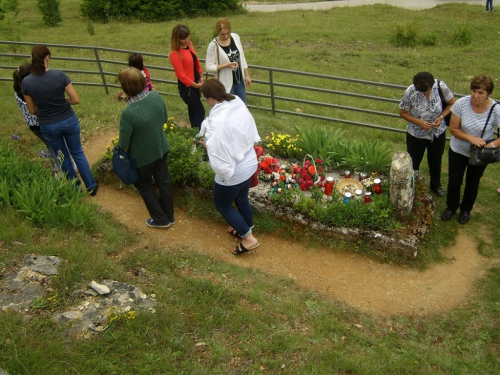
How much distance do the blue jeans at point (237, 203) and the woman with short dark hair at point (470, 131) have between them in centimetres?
244

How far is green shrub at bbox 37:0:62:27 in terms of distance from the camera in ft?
59.8

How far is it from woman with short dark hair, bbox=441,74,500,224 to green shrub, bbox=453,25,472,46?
10748 millimetres

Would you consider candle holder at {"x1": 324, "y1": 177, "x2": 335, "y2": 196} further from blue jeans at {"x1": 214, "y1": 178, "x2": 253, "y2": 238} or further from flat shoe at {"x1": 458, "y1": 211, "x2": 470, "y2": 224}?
flat shoe at {"x1": 458, "y1": 211, "x2": 470, "y2": 224}

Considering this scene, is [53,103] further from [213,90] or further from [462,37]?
[462,37]

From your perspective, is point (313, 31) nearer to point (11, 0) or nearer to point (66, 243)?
point (11, 0)

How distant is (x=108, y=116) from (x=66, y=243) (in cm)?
403

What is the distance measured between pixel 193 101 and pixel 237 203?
2.40 meters

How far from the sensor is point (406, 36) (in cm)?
1483

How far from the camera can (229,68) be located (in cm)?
661

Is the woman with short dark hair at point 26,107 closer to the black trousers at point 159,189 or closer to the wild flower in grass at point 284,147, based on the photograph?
the black trousers at point 159,189

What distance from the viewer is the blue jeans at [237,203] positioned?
4.66 m

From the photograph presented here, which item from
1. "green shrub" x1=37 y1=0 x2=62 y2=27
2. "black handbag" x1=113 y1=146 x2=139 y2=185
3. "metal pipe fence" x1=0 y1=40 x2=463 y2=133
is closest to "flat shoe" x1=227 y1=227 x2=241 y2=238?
"black handbag" x1=113 y1=146 x2=139 y2=185

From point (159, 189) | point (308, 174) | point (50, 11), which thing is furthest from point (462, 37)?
point (50, 11)

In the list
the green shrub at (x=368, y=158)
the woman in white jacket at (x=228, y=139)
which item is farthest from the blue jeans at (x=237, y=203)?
the green shrub at (x=368, y=158)
